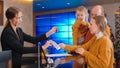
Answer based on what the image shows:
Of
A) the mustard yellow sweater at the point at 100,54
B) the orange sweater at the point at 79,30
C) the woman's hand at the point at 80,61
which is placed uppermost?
the orange sweater at the point at 79,30

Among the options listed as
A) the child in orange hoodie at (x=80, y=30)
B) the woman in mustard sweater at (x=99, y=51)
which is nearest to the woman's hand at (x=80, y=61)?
the woman in mustard sweater at (x=99, y=51)

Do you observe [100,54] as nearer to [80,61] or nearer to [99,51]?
[99,51]

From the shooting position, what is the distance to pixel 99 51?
1.69 m

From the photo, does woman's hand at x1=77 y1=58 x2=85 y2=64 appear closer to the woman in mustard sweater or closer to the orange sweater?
the woman in mustard sweater

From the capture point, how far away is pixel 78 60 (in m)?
1.83

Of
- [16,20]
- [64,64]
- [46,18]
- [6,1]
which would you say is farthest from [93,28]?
[46,18]

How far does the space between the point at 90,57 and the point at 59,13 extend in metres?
10.8

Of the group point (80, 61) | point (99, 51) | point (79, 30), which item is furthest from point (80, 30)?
point (99, 51)

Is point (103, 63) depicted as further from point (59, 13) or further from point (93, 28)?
point (59, 13)

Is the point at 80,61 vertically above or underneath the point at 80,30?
underneath

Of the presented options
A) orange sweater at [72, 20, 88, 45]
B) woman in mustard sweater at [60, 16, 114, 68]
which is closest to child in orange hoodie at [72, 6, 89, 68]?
orange sweater at [72, 20, 88, 45]

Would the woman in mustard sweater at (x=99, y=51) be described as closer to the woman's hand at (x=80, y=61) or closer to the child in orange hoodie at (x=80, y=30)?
the woman's hand at (x=80, y=61)

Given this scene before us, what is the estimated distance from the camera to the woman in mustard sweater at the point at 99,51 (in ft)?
5.42

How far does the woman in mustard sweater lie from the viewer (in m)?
1.65
